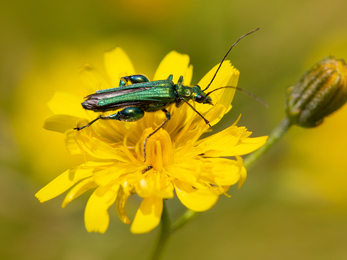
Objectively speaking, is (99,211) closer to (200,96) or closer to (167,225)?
(167,225)

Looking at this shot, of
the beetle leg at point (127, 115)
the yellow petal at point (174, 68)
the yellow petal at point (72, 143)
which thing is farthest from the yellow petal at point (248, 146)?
the yellow petal at point (72, 143)

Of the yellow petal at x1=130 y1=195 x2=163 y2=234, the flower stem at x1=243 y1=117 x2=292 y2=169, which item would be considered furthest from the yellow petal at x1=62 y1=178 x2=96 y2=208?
the flower stem at x1=243 y1=117 x2=292 y2=169

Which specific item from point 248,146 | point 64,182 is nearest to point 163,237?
point 64,182

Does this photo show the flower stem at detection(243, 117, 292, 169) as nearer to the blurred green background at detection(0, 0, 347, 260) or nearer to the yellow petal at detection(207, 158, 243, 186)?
the yellow petal at detection(207, 158, 243, 186)

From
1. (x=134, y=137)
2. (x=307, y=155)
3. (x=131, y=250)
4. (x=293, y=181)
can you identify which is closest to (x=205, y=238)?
(x=131, y=250)

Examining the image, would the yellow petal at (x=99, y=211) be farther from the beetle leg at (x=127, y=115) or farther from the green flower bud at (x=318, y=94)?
the green flower bud at (x=318, y=94)

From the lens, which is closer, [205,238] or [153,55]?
[205,238]

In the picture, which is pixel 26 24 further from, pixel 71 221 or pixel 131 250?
pixel 131 250
